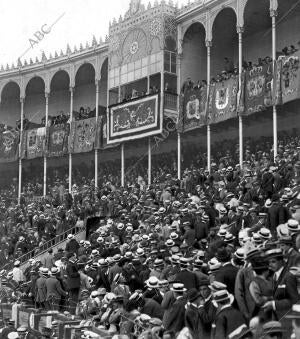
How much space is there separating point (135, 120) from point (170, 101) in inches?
88.8


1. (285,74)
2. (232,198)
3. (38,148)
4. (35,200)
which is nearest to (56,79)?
(38,148)

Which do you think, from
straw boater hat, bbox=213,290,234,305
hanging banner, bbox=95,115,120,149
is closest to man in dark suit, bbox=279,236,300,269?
straw boater hat, bbox=213,290,234,305

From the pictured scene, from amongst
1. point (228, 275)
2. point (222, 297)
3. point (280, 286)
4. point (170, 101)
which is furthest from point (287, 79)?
point (222, 297)

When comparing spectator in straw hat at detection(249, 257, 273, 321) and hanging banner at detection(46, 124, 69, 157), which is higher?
hanging banner at detection(46, 124, 69, 157)

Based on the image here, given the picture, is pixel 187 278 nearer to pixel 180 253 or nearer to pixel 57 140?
pixel 180 253

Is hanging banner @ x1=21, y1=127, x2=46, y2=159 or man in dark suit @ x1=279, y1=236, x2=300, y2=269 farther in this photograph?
hanging banner @ x1=21, y1=127, x2=46, y2=159

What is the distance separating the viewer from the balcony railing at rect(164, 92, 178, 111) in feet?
97.6

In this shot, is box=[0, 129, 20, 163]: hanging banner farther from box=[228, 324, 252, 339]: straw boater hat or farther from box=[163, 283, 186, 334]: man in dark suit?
box=[228, 324, 252, 339]: straw boater hat

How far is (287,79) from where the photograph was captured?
23750mm

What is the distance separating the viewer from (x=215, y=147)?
30.8 m

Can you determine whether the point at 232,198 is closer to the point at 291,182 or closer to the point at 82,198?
the point at 291,182

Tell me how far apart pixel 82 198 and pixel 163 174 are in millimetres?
3871

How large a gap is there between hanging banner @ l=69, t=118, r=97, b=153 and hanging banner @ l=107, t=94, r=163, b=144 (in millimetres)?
1600

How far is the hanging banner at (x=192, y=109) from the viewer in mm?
27969
